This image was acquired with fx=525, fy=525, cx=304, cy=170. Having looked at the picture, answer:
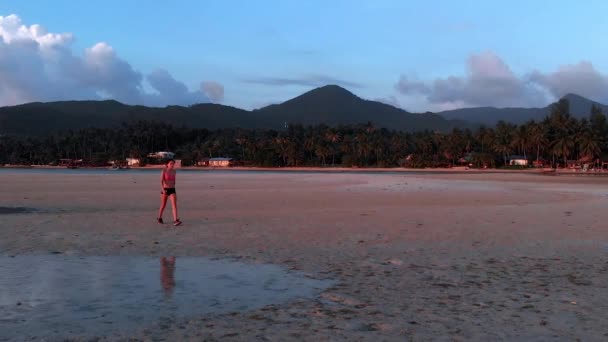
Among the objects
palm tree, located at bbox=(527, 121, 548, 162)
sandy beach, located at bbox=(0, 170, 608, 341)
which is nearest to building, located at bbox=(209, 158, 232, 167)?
palm tree, located at bbox=(527, 121, 548, 162)

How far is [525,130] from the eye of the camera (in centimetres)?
10969

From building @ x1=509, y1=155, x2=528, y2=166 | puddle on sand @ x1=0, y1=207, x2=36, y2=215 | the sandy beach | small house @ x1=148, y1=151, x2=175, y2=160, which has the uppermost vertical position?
small house @ x1=148, y1=151, x2=175, y2=160

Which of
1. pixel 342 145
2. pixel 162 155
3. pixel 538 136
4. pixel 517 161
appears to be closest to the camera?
pixel 538 136

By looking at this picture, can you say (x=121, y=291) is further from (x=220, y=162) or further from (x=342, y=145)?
(x=220, y=162)

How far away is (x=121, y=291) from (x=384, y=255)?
4932 millimetres

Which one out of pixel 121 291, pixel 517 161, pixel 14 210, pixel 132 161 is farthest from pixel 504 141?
pixel 121 291

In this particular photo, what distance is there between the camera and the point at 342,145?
419 feet

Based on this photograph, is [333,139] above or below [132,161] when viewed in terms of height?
above

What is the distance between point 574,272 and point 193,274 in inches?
240

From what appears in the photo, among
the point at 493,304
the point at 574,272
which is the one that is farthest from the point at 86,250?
the point at 574,272

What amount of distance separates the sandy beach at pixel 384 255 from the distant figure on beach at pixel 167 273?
71cm

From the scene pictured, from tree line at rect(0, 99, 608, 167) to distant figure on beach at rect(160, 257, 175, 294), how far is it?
103m

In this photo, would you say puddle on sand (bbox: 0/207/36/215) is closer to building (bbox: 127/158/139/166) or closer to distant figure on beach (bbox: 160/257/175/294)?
distant figure on beach (bbox: 160/257/175/294)

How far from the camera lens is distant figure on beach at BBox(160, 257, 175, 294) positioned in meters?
7.44
